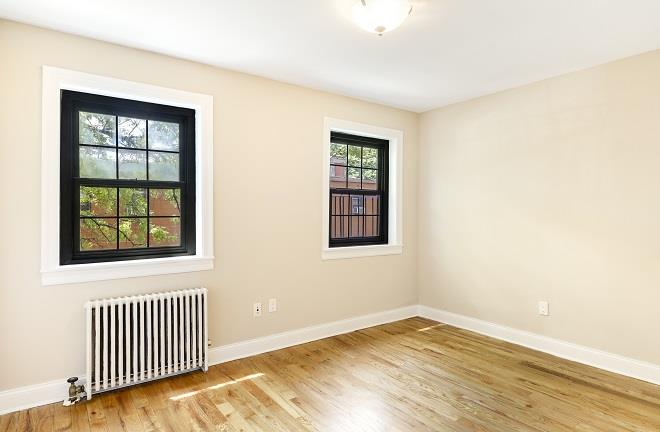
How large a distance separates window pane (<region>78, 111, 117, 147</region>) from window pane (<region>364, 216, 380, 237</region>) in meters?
2.75

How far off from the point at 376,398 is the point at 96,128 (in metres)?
2.85

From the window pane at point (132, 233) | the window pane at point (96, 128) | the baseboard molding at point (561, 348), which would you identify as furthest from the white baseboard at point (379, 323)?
the window pane at point (96, 128)

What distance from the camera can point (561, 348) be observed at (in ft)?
11.3

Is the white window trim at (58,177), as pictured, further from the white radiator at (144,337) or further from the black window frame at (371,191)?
the black window frame at (371,191)

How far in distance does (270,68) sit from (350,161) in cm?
148

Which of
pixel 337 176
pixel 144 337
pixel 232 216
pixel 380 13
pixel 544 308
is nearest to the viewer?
pixel 380 13

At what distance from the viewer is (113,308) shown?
8.75 ft

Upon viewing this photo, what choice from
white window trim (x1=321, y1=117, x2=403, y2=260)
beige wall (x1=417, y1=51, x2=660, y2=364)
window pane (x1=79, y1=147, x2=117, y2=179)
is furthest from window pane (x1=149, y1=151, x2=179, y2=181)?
beige wall (x1=417, y1=51, x2=660, y2=364)

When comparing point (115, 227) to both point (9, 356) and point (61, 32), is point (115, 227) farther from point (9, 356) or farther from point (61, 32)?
point (61, 32)

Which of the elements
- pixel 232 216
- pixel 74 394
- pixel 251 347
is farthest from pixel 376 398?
pixel 74 394

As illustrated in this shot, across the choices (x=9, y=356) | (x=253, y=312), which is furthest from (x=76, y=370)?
(x=253, y=312)

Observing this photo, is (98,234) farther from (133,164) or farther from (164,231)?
(133,164)

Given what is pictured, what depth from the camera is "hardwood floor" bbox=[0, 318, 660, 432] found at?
7.68 feet

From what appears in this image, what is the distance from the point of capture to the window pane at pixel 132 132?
2.92 meters
